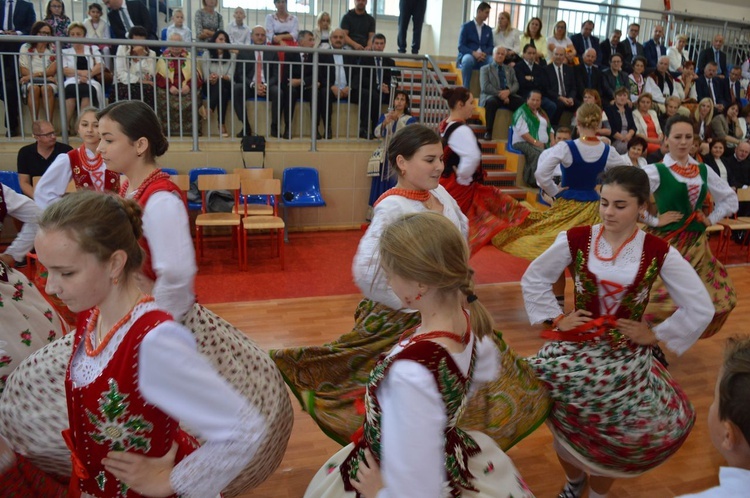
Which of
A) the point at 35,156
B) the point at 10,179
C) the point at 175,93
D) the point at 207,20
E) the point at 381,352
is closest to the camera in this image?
the point at 381,352

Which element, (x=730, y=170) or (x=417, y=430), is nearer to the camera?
(x=417, y=430)

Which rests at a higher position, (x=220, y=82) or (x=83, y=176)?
(x=220, y=82)

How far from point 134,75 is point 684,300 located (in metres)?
6.20

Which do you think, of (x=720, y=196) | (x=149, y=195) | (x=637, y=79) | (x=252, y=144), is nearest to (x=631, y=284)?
(x=149, y=195)

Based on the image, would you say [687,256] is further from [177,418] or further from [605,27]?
[605,27]

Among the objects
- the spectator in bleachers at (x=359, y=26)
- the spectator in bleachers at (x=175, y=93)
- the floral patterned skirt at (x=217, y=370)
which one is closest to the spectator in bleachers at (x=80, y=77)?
the spectator in bleachers at (x=175, y=93)

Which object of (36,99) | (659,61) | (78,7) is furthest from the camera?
(659,61)

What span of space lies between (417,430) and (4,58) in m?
7.14

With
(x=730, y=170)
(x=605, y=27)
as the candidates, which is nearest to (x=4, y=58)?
(x=730, y=170)

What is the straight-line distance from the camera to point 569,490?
2.74m

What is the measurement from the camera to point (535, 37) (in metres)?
10.2

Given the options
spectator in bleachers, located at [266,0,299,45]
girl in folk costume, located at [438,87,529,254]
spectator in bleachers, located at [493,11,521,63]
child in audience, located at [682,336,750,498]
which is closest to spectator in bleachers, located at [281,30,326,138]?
spectator in bleachers, located at [266,0,299,45]

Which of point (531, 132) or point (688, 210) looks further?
point (531, 132)

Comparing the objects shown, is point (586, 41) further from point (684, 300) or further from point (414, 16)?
point (684, 300)
